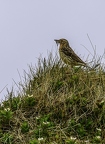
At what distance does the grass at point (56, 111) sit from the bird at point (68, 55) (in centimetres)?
99

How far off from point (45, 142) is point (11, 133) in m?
0.67

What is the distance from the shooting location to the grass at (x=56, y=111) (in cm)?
633

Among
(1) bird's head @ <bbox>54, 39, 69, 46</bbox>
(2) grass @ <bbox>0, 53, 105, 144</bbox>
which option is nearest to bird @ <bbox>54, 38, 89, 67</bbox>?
(1) bird's head @ <bbox>54, 39, 69, 46</bbox>

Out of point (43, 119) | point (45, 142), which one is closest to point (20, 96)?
point (43, 119)

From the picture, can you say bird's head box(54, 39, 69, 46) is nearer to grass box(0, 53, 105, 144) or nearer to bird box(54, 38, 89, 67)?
bird box(54, 38, 89, 67)

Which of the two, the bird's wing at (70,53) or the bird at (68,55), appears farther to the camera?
the bird's wing at (70,53)

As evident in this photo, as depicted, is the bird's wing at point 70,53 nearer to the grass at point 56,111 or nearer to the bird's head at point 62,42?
the bird's head at point 62,42

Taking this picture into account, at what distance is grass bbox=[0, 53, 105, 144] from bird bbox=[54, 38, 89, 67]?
0.99 m

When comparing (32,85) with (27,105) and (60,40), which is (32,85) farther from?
Answer: (60,40)

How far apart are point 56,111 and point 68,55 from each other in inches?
103

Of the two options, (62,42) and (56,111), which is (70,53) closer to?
(62,42)

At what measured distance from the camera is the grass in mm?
6332

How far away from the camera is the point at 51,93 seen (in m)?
7.12

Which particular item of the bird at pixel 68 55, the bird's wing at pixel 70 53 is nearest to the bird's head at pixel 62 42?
the bird at pixel 68 55
